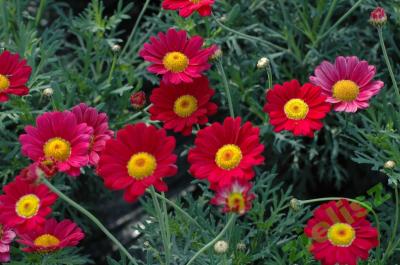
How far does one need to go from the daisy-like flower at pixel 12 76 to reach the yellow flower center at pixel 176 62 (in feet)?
1.06

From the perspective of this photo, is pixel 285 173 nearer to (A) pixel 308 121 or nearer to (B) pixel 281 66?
(B) pixel 281 66

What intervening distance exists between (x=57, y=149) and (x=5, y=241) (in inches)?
9.3

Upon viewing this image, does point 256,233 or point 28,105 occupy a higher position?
point 28,105

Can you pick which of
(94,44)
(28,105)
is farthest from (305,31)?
(28,105)

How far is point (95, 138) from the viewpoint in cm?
148

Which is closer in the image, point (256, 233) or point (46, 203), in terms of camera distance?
point (46, 203)

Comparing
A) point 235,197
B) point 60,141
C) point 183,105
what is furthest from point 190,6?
point 235,197

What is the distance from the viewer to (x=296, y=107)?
1.56 m

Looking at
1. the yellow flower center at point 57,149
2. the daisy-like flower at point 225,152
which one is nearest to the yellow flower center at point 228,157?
the daisy-like flower at point 225,152

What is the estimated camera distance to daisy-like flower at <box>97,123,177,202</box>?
1309mm

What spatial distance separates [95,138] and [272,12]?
106 cm

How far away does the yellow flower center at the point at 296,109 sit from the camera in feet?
5.08

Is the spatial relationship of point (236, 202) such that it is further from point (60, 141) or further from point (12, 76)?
point (12, 76)

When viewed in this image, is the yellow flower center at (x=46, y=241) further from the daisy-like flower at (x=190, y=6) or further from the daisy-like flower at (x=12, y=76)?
the daisy-like flower at (x=190, y=6)
